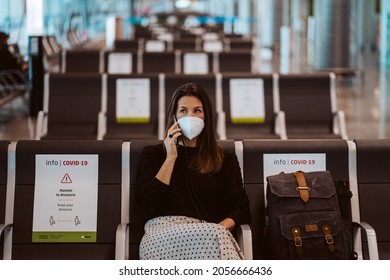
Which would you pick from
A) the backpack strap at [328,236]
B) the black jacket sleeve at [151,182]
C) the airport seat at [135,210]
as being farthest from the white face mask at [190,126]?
the backpack strap at [328,236]

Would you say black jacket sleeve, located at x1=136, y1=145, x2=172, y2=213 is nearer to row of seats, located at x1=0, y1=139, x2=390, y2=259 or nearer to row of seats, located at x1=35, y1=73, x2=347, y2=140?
row of seats, located at x1=0, y1=139, x2=390, y2=259

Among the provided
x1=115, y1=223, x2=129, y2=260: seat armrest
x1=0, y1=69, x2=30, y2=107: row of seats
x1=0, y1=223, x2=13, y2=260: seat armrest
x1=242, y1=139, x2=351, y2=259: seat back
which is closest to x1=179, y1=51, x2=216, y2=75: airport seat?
x1=0, y1=69, x2=30, y2=107: row of seats

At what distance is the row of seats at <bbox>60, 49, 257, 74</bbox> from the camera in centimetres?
1157

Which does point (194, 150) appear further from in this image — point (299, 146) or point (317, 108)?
point (317, 108)

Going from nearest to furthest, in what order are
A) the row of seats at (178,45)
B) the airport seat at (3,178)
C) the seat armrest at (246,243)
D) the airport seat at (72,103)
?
the seat armrest at (246,243), the airport seat at (3,178), the airport seat at (72,103), the row of seats at (178,45)

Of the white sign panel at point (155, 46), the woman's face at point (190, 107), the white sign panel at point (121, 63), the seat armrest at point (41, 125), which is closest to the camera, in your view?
the woman's face at point (190, 107)

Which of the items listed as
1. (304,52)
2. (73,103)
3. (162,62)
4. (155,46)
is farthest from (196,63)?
(304,52)

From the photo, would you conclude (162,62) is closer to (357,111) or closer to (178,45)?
(357,111)

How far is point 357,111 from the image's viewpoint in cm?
1327

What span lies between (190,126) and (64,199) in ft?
2.42

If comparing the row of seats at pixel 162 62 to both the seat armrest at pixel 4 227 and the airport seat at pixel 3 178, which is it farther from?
the seat armrest at pixel 4 227

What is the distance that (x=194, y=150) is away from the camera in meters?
3.96

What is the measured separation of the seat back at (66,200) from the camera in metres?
4.02

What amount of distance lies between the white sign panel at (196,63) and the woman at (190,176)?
7.79 m
